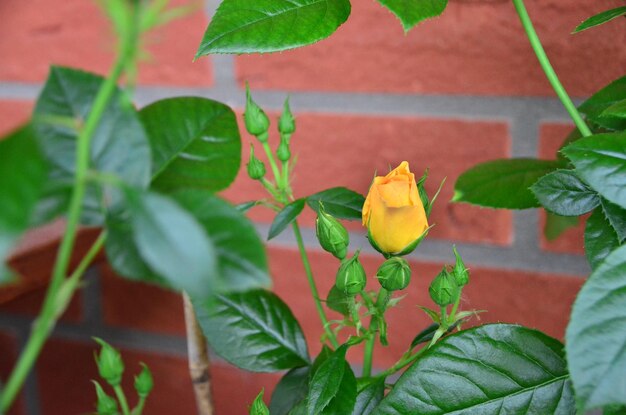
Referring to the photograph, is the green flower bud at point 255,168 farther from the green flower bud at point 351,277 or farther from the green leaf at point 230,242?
the green leaf at point 230,242

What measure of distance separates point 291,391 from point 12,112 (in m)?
0.43

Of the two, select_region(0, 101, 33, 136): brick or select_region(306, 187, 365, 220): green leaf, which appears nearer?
select_region(306, 187, 365, 220): green leaf

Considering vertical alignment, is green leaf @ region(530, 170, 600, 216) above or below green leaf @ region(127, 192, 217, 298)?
below

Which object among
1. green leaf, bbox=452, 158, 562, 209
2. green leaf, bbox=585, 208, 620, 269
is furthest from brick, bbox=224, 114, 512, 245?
green leaf, bbox=585, 208, 620, 269

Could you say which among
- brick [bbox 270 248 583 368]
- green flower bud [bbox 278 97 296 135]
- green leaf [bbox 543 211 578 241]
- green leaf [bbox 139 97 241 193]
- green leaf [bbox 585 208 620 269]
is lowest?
brick [bbox 270 248 583 368]

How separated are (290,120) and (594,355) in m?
0.18

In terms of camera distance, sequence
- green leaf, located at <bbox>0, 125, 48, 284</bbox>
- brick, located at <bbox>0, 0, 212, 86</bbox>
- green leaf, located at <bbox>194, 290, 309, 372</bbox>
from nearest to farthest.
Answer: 1. green leaf, located at <bbox>0, 125, 48, 284</bbox>
2. green leaf, located at <bbox>194, 290, 309, 372</bbox>
3. brick, located at <bbox>0, 0, 212, 86</bbox>

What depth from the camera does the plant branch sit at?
378 millimetres

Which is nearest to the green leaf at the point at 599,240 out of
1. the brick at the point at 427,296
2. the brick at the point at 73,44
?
the brick at the point at 427,296

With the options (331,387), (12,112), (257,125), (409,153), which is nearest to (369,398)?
(331,387)

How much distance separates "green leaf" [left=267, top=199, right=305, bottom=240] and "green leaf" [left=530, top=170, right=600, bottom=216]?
0.34 feet

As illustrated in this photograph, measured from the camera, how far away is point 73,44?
0.60 metres

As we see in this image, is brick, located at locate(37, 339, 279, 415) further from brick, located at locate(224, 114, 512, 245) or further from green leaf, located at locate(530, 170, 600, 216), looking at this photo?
green leaf, located at locate(530, 170, 600, 216)

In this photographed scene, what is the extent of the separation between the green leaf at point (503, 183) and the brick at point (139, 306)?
32 centimetres
